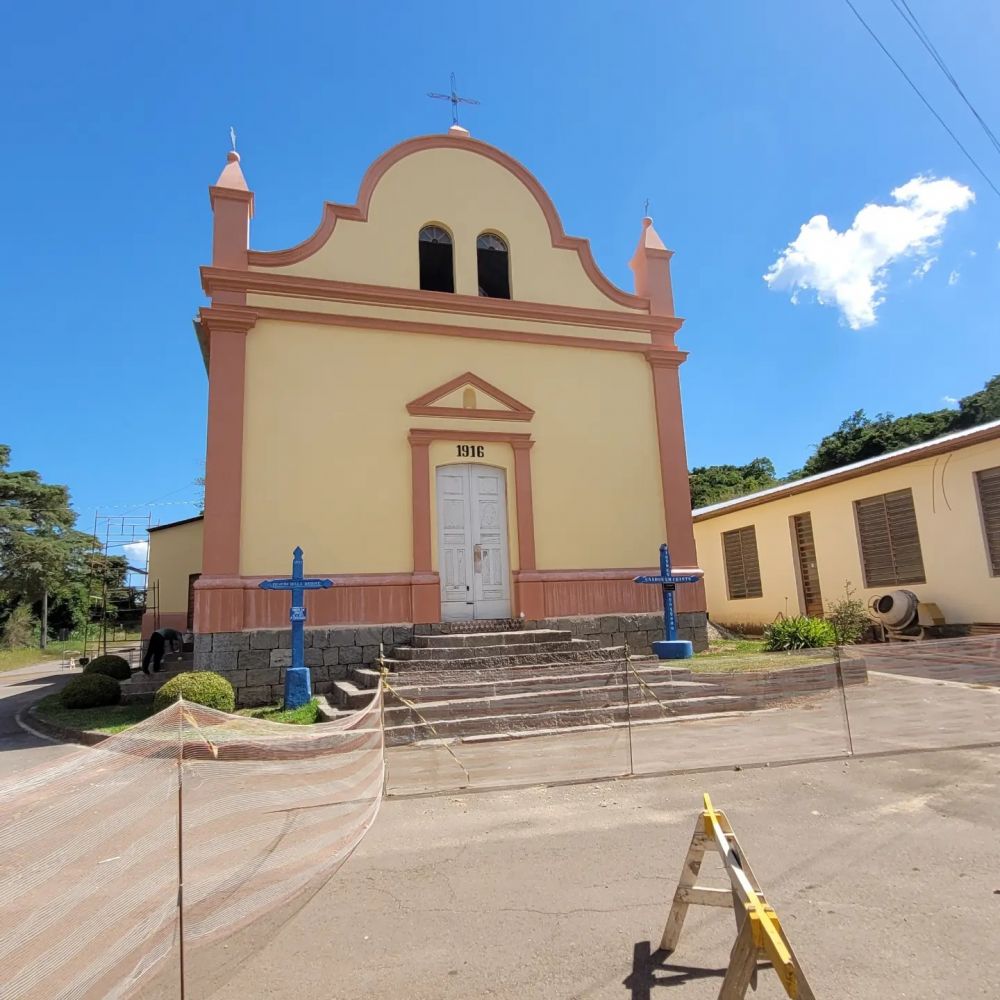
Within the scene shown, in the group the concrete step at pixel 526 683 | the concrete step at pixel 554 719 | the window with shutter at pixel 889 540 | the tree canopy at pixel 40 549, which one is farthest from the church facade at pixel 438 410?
the tree canopy at pixel 40 549

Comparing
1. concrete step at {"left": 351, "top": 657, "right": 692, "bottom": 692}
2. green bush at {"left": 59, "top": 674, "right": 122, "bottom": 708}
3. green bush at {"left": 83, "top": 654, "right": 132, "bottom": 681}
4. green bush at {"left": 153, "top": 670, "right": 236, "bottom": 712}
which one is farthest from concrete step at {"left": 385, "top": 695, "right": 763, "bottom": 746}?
green bush at {"left": 83, "top": 654, "right": 132, "bottom": 681}

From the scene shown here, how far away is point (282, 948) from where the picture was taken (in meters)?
3.45

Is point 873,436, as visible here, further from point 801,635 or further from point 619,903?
point 619,903

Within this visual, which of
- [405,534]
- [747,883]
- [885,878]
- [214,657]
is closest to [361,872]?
[747,883]

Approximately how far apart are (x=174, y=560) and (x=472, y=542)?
11.3m

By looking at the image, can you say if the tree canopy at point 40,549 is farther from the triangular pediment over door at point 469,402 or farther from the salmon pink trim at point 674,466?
the salmon pink trim at point 674,466

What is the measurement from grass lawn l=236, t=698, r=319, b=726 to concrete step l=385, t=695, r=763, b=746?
4.84 feet

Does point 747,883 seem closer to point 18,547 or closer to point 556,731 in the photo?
point 556,731

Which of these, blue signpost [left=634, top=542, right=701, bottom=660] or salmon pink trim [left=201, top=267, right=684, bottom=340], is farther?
salmon pink trim [left=201, top=267, right=684, bottom=340]

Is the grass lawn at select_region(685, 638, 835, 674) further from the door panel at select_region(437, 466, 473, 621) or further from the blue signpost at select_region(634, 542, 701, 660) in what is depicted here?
the door panel at select_region(437, 466, 473, 621)

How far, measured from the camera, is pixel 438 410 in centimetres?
1284

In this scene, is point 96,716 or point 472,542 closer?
point 96,716

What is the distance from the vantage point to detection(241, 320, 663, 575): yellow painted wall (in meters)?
11.8

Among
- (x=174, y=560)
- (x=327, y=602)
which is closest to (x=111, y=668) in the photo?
(x=174, y=560)
